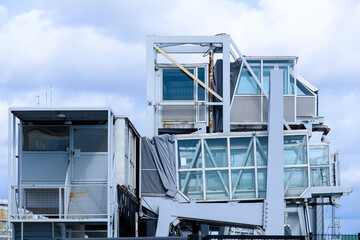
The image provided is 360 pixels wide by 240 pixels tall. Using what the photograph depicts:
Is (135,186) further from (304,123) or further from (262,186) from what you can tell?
(304,123)

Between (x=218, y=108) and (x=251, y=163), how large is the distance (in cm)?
334

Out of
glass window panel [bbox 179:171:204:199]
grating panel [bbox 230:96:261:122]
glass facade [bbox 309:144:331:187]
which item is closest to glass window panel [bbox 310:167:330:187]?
glass facade [bbox 309:144:331:187]

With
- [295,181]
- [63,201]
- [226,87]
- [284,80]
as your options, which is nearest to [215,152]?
[226,87]

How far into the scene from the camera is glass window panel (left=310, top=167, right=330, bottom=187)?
31.6 m

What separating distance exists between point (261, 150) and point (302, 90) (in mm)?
4409

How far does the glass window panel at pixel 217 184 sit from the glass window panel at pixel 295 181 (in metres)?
2.54

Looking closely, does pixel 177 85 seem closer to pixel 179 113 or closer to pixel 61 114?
pixel 179 113

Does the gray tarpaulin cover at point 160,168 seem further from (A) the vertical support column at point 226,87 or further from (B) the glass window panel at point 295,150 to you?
(B) the glass window panel at point 295,150

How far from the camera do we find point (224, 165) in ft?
103

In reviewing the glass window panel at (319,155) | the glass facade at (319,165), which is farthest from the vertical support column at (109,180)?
the glass window panel at (319,155)

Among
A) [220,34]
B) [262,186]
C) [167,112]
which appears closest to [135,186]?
[167,112]

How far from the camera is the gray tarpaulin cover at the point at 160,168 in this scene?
31.1 m

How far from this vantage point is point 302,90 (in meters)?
33.8

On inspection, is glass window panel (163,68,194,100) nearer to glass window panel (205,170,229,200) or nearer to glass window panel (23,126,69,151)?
glass window panel (205,170,229,200)
